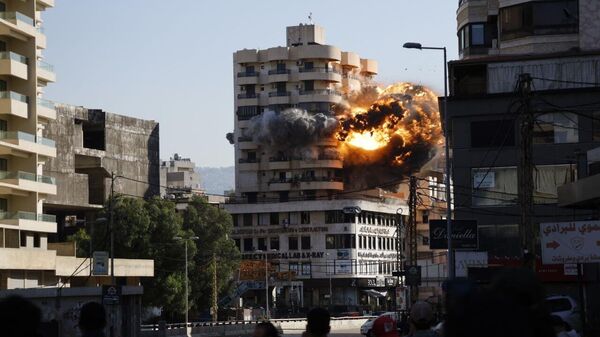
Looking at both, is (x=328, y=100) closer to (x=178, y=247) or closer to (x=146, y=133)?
(x=146, y=133)

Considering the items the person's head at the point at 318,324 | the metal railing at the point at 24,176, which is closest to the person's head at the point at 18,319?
the person's head at the point at 318,324

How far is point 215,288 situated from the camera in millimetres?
95438

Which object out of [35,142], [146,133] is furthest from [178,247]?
[146,133]

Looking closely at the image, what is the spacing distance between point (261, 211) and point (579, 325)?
94.7m

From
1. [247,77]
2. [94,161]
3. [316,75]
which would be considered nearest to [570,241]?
[94,161]

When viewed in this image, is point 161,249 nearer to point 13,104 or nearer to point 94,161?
point 94,161

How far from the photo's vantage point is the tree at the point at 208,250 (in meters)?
98.1

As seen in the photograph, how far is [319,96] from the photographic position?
143125 mm

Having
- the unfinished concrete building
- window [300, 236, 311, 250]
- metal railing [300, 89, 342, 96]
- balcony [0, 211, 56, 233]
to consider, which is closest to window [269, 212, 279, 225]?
window [300, 236, 311, 250]

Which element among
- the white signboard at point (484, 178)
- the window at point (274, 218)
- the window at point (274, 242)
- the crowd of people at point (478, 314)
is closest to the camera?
the crowd of people at point (478, 314)

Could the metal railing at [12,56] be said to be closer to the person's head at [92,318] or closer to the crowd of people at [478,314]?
the crowd of people at [478,314]

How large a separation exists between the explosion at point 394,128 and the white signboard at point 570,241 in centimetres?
9750

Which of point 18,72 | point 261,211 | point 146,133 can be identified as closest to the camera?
point 18,72

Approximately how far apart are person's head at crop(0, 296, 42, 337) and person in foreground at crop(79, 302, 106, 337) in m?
3.73
